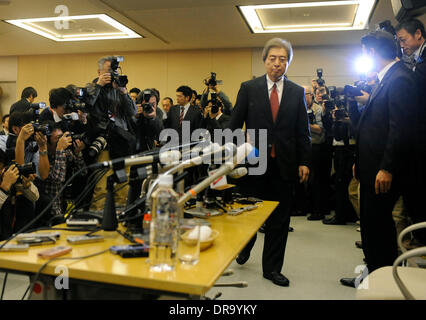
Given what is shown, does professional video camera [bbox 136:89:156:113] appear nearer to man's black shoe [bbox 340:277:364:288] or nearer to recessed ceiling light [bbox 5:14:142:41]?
man's black shoe [bbox 340:277:364:288]

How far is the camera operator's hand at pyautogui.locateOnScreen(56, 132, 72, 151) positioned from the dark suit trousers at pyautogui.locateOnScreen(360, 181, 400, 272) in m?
2.05

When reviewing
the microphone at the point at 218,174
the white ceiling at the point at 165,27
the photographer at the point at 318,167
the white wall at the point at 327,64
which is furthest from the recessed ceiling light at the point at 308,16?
the microphone at the point at 218,174

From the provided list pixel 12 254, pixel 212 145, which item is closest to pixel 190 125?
pixel 212 145

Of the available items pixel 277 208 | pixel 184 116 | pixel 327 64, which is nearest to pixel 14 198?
pixel 277 208

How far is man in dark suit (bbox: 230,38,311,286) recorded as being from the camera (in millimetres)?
2496

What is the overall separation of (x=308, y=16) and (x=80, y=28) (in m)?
3.49

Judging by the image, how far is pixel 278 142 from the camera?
2.50 metres

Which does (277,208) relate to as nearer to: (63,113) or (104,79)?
(104,79)

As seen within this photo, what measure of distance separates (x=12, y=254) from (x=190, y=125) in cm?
408

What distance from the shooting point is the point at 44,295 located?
111 centimetres

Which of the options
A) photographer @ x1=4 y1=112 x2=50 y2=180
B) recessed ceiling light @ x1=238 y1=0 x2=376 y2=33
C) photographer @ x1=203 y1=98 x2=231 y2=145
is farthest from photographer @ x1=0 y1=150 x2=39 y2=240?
recessed ceiling light @ x1=238 y1=0 x2=376 y2=33

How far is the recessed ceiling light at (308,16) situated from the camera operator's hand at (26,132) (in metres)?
3.19

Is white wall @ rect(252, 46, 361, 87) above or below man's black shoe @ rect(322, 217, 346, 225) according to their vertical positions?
above
